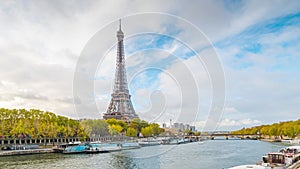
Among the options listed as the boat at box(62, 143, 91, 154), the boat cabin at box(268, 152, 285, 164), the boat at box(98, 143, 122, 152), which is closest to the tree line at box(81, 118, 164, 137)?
the boat at box(98, 143, 122, 152)

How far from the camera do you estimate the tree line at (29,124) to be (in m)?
55.7

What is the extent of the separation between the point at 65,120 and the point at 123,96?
4264cm

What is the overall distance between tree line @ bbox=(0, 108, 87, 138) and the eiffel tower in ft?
141

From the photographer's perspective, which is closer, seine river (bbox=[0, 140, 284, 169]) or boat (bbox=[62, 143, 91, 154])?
seine river (bbox=[0, 140, 284, 169])

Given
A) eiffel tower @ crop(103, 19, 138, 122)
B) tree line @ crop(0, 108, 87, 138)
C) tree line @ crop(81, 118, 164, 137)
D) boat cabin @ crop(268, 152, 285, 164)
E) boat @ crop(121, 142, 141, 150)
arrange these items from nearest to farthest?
boat cabin @ crop(268, 152, 285, 164) → tree line @ crop(0, 108, 87, 138) → boat @ crop(121, 142, 141, 150) → tree line @ crop(81, 118, 164, 137) → eiffel tower @ crop(103, 19, 138, 122)

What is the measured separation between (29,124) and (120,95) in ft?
176

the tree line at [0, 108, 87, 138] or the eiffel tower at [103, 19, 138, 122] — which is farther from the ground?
the eiffel tower at [103, 19, 138, 122]

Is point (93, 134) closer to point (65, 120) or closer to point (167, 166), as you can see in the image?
point (65, 120)

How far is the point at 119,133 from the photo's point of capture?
8944cm

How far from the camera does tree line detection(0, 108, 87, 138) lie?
5569 cm

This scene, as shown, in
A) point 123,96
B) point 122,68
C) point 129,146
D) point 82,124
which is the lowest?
point 129,146

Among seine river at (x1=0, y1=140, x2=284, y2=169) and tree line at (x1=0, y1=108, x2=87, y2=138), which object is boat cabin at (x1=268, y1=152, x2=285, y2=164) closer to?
seine river at (x1=0, y1=140, x2=284, y2=169)

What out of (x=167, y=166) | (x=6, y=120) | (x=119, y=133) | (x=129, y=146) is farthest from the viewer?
(x=119, y=133)

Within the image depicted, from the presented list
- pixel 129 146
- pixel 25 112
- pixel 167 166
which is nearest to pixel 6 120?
pixel 25 112
